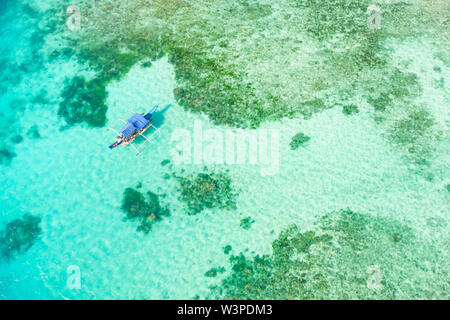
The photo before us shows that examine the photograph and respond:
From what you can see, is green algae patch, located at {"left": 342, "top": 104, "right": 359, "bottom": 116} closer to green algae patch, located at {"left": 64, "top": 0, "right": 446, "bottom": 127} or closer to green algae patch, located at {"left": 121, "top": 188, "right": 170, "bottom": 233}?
green algae patch, located at {"left": 64, "top": 0, "right": 446, "bottom": 127}

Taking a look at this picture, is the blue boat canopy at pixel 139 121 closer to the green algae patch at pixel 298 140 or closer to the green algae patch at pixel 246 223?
the green algae patch at pixel 246 223

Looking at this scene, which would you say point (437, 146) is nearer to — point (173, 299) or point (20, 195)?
point (173, 299)

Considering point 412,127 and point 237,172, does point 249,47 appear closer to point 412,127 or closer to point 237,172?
point 237,172

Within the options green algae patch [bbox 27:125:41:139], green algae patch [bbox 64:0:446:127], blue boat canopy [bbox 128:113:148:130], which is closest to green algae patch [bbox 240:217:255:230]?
green algae patch [bbox 64:0:446:127]

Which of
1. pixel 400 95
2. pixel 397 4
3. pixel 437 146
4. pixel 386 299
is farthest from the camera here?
pixel 397 4

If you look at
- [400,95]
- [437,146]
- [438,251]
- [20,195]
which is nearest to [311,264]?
[438,251]

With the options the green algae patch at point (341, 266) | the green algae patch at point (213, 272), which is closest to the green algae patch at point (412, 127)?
the green algae patch at point (341, 266)
